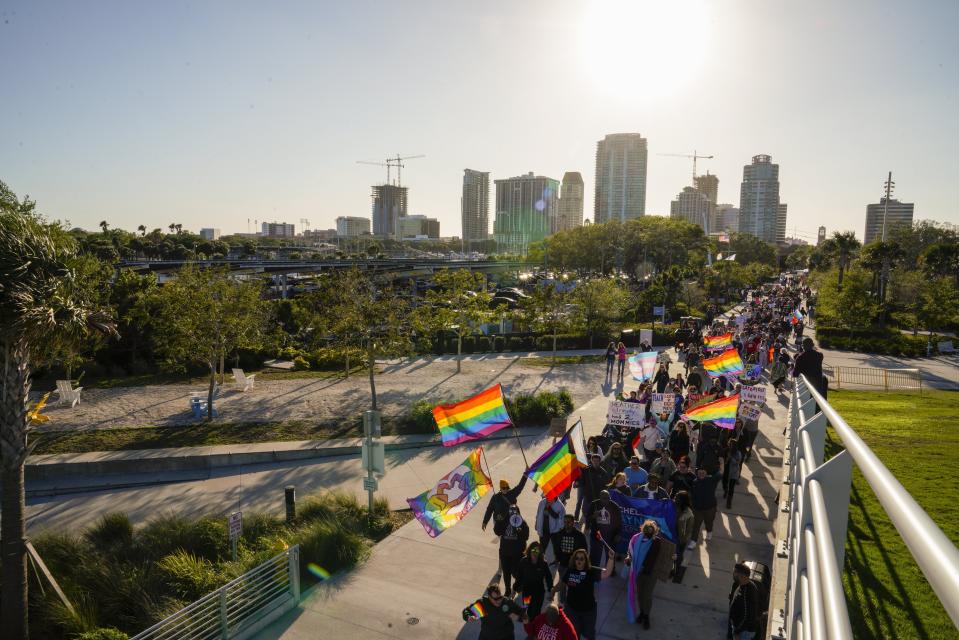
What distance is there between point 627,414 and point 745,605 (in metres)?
6.58

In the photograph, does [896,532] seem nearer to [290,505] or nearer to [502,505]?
[502,505]

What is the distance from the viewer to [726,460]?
42.2ft

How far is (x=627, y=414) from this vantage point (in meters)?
14.0

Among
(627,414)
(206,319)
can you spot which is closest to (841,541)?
(627,414)

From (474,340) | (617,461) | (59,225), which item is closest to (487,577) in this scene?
(617,461)

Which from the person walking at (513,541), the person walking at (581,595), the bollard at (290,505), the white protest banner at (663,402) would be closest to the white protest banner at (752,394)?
the white protest banner at (663,402)

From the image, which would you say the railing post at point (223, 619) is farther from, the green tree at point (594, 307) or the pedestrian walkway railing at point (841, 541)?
the green tree at point (594, 307)

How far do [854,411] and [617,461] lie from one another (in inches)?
374

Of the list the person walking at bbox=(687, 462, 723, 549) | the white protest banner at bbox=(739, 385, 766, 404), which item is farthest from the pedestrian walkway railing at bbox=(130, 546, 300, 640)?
the white protest banner at bbox=(739, 385, 766, 404)

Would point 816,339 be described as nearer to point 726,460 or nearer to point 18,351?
point 726,460

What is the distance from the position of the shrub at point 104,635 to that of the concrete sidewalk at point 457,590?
176cm

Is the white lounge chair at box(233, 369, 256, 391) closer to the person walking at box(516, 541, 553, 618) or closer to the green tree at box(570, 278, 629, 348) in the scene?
the person walking at box(516, 541, 553, 618)

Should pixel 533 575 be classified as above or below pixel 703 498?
below

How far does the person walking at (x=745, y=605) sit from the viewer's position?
7.49 m
